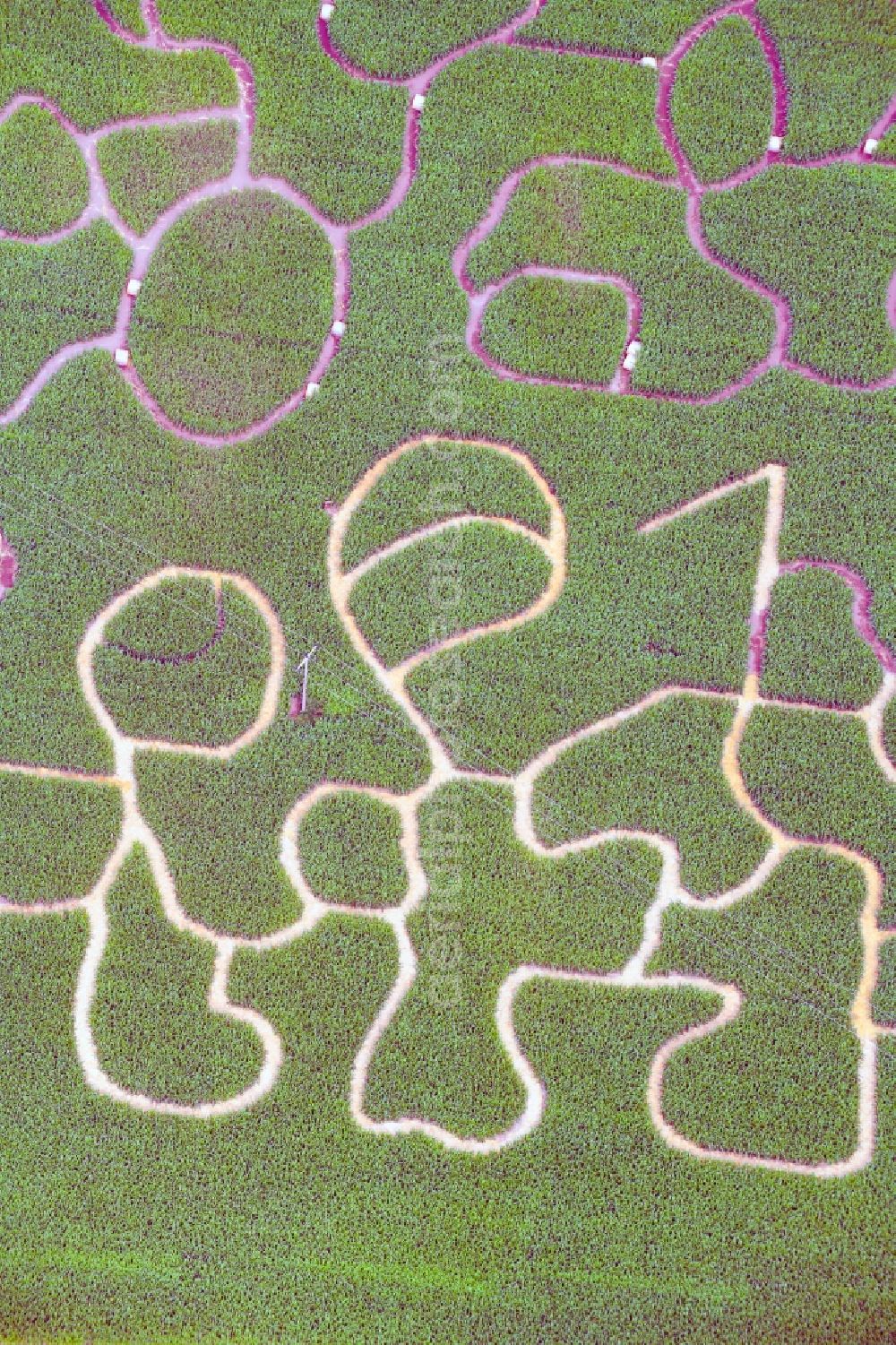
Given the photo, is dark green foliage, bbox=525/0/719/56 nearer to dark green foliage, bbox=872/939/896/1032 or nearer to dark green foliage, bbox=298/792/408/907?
dark green foliage, bbox=298/792/408/907

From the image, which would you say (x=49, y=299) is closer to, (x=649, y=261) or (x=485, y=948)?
(x=649, y=261)

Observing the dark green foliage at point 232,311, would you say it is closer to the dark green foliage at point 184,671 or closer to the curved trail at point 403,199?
the curved trail at point 403,199

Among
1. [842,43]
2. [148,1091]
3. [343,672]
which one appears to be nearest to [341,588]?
[343,672]

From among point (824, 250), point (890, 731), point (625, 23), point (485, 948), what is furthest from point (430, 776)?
point (625, 23)

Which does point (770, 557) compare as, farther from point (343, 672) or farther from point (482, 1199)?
point (482, 1199)

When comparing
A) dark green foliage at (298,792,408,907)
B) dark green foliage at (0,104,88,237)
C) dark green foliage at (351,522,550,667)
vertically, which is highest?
dark green foliage at (0,104,88,237)

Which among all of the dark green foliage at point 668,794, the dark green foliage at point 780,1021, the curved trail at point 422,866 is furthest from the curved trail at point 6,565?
the dark green foliage at point 780,1021

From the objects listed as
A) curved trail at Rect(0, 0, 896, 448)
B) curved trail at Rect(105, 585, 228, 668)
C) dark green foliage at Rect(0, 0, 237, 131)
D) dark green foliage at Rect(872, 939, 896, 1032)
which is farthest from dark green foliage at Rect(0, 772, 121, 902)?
dark green foliage at Rect(872, 939, 896, 1032)
